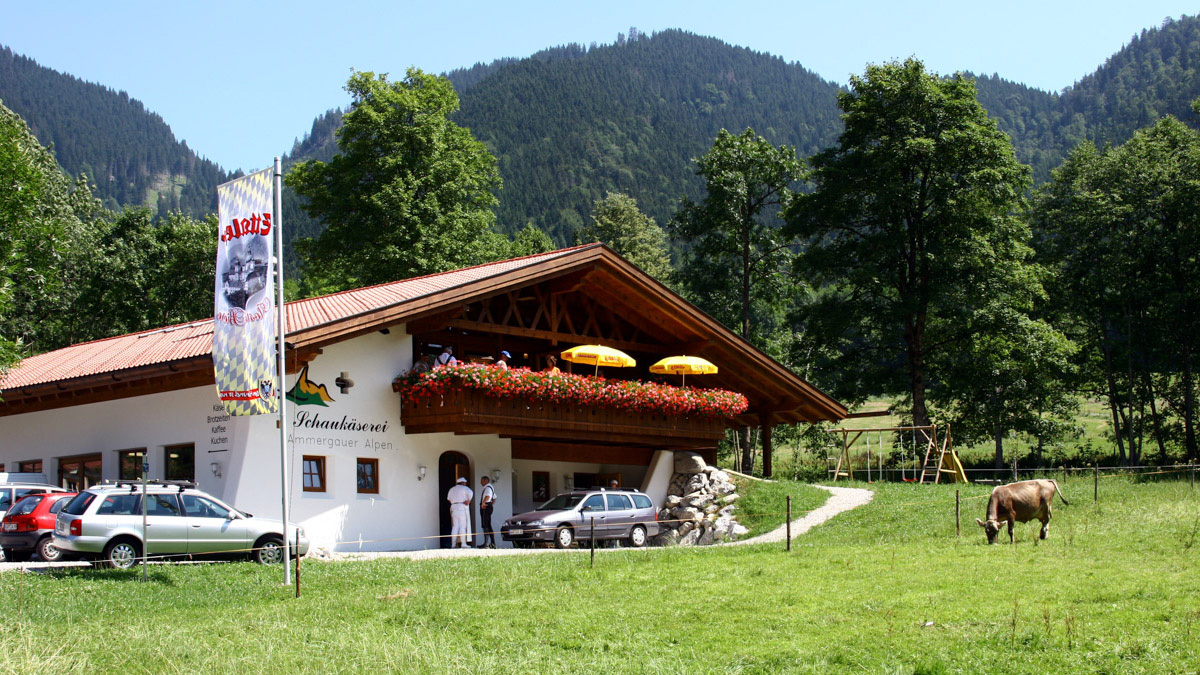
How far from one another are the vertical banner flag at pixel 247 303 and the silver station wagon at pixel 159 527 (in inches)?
93.7

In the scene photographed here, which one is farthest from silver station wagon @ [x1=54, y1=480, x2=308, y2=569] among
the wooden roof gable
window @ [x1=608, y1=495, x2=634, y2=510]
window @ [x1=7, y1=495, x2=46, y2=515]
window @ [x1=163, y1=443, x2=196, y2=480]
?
window @ [x1=608, y1=495, x2=634, y2=510]

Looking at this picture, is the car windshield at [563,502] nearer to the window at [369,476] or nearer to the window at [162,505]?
the window at [369,476]

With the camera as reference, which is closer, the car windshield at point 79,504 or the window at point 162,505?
the car windshield at point 79,504

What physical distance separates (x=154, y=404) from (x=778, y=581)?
48.5 feet

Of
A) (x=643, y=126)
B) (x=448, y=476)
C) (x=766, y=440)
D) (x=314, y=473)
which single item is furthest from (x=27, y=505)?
(x=643, y=126)

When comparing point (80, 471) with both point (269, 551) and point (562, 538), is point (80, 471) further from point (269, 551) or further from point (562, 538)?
point (562, 538)

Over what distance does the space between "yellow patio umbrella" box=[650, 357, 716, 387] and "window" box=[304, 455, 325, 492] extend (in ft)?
29.9

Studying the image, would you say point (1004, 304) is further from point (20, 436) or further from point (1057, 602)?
point (20, 436)

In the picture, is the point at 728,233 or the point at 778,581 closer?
the point at 778,581

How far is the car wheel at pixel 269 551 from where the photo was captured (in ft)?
63.4

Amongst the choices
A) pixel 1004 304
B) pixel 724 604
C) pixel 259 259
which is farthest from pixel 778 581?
pixel 1004 304

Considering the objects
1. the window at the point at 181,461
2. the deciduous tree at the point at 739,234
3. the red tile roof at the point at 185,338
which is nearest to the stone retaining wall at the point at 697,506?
the red tile roof at the point at 185,338

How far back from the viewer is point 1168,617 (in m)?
12.1

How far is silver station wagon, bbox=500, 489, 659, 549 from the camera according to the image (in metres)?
24.9
